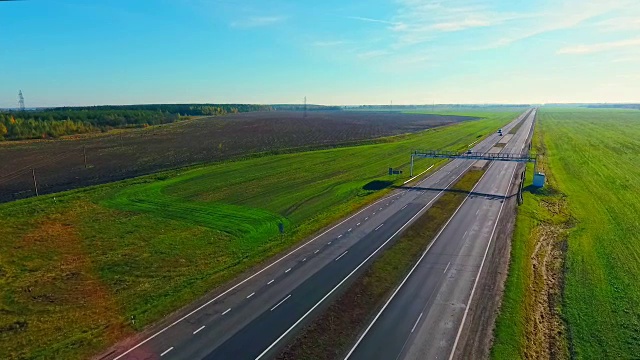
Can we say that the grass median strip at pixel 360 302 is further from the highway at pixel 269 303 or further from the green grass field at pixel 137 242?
the green grass field at pixel 137 242

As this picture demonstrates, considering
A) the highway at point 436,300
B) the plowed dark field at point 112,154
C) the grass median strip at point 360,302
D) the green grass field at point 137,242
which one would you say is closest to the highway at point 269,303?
the grass median strip at point 360,302

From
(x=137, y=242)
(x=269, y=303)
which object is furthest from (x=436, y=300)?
(x=137, y=242)

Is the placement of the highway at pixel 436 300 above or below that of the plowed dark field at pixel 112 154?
below

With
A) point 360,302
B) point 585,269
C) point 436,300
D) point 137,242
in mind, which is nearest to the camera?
point 360,302

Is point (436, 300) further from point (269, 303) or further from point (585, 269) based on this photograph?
point (585, 269)

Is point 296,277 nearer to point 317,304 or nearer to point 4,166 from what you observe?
point 317,304

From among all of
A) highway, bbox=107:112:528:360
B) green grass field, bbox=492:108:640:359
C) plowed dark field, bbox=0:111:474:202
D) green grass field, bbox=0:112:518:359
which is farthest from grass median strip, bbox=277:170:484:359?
plowed dark field, bbox=0:111:474:202

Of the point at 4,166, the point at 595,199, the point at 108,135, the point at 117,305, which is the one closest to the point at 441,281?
the point at 117,305
